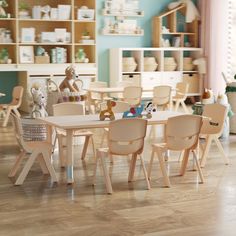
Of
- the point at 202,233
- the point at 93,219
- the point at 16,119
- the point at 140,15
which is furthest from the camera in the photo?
the point at 140,15

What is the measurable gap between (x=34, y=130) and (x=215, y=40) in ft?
22.8

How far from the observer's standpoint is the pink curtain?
11844mm

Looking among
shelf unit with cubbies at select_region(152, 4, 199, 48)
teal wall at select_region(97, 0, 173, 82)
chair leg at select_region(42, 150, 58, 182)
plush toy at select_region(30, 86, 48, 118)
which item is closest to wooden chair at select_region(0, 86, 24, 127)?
plush toy at select_region(30, 86, 48, 118)

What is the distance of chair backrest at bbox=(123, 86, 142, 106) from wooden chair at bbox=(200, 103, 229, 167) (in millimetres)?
2758

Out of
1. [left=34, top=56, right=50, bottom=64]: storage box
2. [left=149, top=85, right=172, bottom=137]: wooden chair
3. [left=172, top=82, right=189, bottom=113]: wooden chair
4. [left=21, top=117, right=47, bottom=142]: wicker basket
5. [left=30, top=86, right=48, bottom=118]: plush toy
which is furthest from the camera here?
[left=34, top=56, right=50, bottom=64]: storage box

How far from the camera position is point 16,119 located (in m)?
5.46

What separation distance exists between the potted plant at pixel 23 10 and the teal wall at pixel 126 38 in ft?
5.54

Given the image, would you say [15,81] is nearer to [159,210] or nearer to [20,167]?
[20,167]

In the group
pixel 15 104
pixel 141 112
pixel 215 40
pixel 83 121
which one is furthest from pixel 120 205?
pixel 215 40

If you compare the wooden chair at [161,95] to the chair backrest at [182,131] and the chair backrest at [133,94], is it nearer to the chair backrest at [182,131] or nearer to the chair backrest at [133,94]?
the chair backrest at [133,94]

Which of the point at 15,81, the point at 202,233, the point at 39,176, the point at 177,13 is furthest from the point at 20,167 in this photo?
the point at 177,13

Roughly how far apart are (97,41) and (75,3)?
992 mm

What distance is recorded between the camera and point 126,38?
12125 mm

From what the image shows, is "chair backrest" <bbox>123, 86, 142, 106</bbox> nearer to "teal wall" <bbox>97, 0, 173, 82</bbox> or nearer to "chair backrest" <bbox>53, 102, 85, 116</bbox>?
"chair backrest" <bbox>53, 102, 85, 116</bbox>
